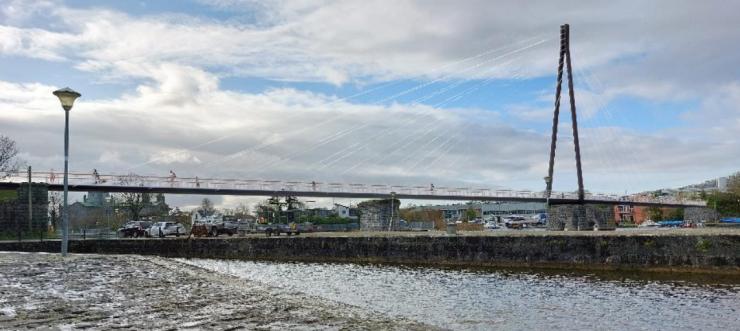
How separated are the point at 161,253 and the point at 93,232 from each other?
1520 centimetres

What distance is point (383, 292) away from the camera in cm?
1789

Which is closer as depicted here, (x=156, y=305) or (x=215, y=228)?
(x=156, y=305)

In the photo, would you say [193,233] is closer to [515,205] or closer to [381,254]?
[381,254]

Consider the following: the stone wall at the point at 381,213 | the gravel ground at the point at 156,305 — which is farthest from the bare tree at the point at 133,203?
the gravel ground at the point at 156,305

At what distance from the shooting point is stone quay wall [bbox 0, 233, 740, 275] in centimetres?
2200

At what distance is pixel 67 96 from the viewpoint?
18.3 metres

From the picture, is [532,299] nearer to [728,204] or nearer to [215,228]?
[215,228]

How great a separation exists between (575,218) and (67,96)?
32.7m

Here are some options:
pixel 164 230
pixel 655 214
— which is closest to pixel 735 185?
pixel 655 214

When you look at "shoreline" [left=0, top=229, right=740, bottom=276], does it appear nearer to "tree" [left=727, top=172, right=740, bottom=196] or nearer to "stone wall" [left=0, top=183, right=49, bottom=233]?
"stone wall" [left=0, top=183, right=49, bottom=233]

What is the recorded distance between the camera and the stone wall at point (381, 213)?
49125mm

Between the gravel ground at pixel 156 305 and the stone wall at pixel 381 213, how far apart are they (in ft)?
116

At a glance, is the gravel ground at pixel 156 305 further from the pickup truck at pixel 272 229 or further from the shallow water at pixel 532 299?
the pickup truck at pixel 272 229

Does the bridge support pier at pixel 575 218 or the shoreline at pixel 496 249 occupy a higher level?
the bridge support pier at pixel 575 218
